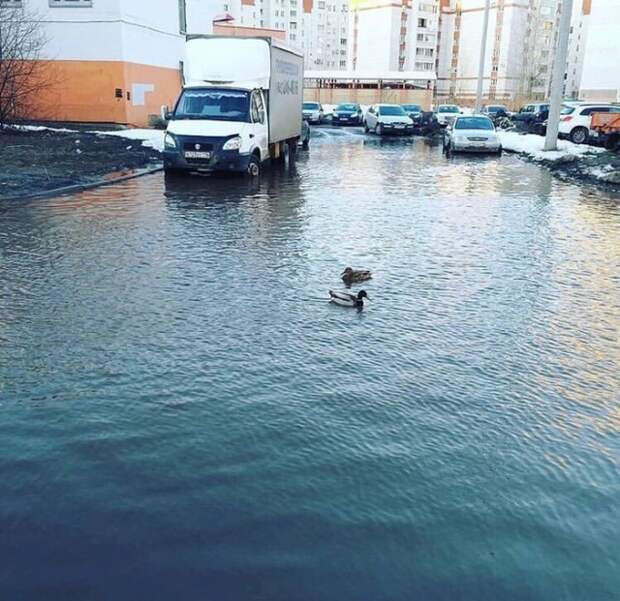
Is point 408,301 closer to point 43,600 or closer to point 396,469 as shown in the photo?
point 396,469

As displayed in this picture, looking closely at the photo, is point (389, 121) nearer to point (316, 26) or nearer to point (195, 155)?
point (195, 155)

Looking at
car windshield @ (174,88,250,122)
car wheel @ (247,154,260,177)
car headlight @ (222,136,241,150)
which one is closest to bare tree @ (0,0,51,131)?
car windshield @ (174,88,250,122)

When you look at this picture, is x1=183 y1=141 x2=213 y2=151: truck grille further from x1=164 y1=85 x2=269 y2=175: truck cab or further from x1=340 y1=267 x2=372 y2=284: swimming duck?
x1=340 y1=267 x2=372 y2=284: swimming duck

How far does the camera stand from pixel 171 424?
4.23m

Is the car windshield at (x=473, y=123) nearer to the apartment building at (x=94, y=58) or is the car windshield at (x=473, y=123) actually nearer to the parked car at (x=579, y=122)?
the parked car at (x=579, y=122)

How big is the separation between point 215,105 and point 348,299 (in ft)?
37.3

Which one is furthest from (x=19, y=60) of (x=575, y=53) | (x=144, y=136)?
(x=575, y=53)

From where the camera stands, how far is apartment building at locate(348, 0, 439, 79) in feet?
339

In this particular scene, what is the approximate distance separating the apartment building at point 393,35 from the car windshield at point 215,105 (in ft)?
305

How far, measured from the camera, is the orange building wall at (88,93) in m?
30.7

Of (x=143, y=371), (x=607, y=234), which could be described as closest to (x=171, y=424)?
(x=143, y=371)

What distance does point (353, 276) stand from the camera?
25.1 ft

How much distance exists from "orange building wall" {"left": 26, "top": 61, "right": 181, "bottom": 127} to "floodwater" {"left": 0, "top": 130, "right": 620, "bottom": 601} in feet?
77.7

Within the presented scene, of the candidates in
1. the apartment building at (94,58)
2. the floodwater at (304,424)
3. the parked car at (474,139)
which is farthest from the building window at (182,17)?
the floodwater at (304,424)
